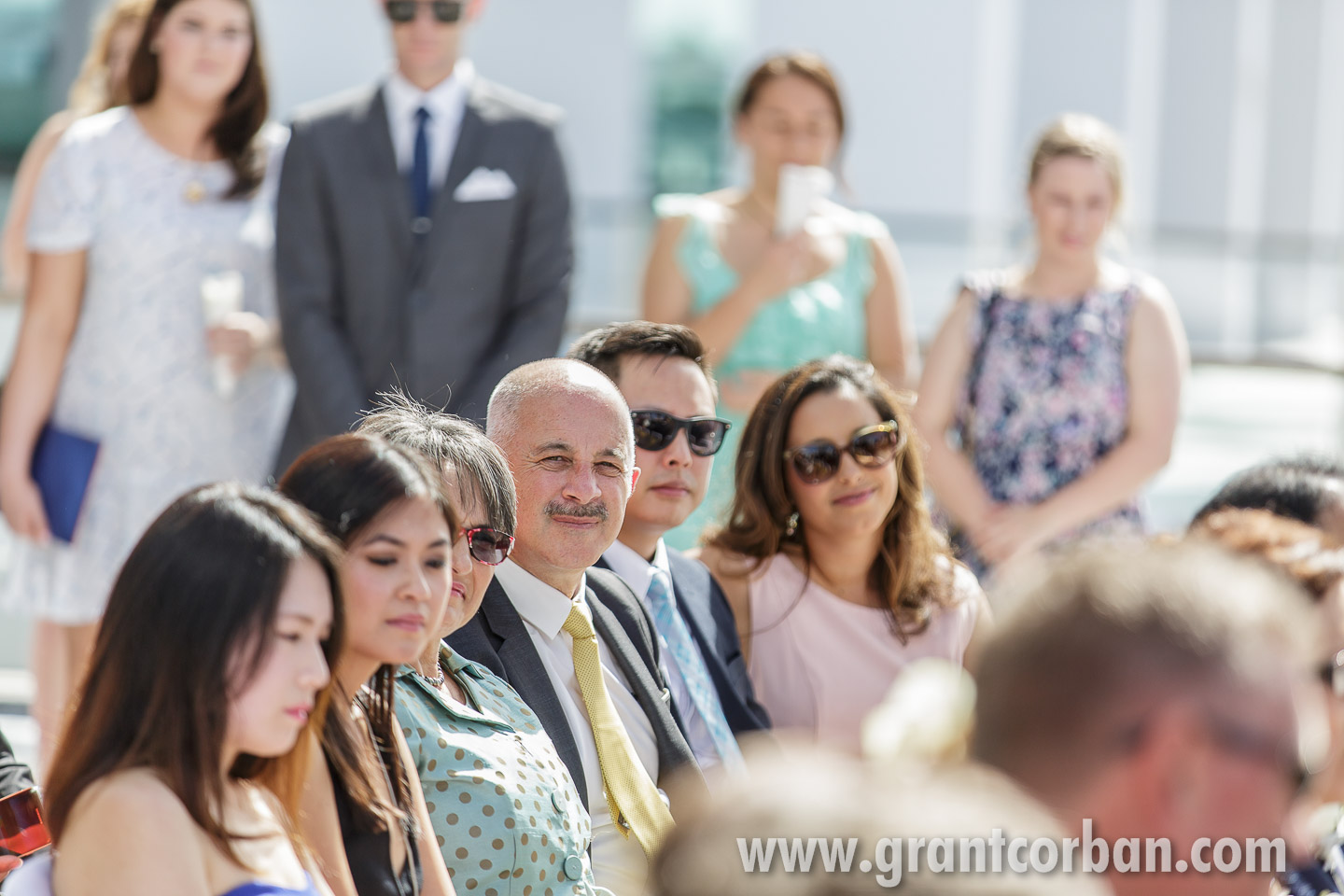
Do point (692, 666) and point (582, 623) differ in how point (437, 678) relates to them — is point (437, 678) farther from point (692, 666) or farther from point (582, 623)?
point (692, 666)

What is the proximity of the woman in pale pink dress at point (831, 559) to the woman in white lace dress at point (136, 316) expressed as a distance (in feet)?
5.06

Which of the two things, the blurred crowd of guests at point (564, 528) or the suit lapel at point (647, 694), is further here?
the suit lapel at point (647, 694)

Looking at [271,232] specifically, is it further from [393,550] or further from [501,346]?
[393,550]

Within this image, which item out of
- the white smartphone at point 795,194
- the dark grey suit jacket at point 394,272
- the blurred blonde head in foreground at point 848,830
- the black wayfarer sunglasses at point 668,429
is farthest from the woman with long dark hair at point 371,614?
the white smartphone at point 795,194

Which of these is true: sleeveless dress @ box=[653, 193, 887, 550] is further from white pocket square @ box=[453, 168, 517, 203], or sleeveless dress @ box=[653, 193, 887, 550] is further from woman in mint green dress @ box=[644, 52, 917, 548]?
white pocket square @ box=[453, 168, 517, 203]

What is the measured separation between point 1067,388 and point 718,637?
164 centimetres

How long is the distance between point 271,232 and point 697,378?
157 centimetres

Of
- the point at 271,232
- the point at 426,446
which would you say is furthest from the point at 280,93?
the point at 426,446

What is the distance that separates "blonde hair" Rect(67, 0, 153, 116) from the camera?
14.2ft

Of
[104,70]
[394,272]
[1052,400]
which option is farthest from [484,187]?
[1052,400]

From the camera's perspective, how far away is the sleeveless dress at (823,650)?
3.32m

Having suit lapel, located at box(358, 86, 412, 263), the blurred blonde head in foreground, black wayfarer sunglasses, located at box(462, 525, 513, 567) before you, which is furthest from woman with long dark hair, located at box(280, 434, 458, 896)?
suit lapel, located at box(358, 86, 412, 263)

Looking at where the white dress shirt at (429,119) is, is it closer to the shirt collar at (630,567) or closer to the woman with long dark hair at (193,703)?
the shirt collar at (630,567)

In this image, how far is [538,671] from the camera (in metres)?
2.57
